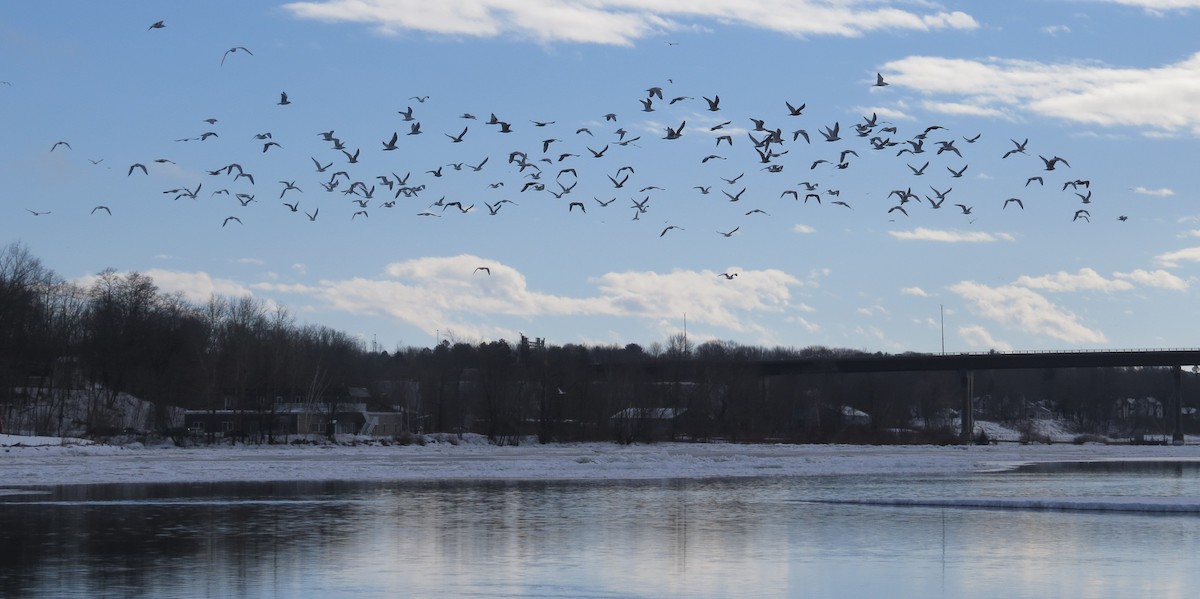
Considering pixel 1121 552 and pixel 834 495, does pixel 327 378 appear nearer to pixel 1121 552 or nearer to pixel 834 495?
pixel 834 495

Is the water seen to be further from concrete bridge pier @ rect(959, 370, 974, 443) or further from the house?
concrete bridge pier @ rect(959, 370, 974, 443)

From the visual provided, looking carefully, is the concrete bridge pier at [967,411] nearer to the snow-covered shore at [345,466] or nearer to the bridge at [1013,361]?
the bridge at [1013,361]

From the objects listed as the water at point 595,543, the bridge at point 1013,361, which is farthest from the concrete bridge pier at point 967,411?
the water at point 595,543

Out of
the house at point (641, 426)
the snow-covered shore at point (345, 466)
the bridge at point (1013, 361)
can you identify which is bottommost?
the snow-covered shore at point (345, 466)

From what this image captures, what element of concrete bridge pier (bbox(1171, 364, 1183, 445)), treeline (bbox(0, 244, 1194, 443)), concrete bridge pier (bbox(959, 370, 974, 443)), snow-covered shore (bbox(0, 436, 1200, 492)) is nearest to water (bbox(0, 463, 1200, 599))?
snow-covered shore (bbox(0, 436, 1200, 492))

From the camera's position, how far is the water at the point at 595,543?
19766 mm

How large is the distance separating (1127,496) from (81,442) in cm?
5850

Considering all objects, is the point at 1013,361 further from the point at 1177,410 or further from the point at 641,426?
the point at 641,426

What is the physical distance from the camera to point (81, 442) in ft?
247

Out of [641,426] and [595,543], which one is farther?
[641,426]

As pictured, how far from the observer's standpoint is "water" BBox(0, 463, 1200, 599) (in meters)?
19.8

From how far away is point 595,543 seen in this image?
2530 centimetres

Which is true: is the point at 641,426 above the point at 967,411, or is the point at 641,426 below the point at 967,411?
below

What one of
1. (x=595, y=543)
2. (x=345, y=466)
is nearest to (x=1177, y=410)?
(x=345, y=466)
